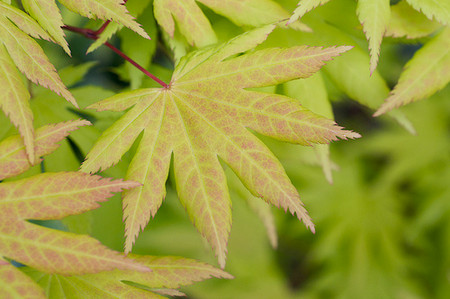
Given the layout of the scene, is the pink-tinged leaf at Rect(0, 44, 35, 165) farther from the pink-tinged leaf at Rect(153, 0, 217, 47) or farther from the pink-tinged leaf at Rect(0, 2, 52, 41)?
the pink-tinged leaf at Rect(153, 0, 217, 47)

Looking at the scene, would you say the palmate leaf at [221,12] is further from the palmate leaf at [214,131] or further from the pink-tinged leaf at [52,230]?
the pink-tinged leaf at [52,230]

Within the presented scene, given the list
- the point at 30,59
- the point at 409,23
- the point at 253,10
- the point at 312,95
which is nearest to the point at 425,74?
the point at 409,23

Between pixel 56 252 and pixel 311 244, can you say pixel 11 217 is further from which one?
pixel 311 244

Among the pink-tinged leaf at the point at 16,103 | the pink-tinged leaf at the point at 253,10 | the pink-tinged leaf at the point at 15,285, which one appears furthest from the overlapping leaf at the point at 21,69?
the pink-tinged leaf at the point at 253,10

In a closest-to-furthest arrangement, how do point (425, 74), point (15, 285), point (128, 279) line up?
point (15, 285), point (128, 279), point (425, 74)

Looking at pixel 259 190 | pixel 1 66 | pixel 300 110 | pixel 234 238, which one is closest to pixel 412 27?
pixel 300 110

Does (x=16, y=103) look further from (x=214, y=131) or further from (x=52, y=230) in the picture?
(x=214, y=131)
